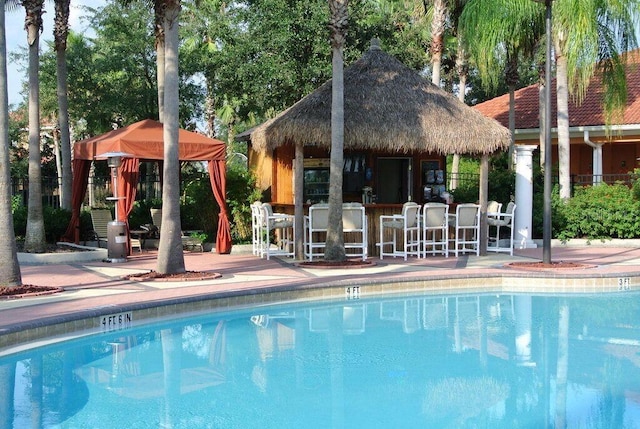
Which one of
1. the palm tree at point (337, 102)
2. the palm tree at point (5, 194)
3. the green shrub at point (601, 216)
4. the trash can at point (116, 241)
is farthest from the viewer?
the green shrub at point (601, 216)

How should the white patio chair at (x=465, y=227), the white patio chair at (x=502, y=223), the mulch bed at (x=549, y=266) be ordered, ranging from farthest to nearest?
the white patio chair at (x=502, y=223) → the white patio chair at (x=465, y=227) → the mulch bed at (x=549, y=266)

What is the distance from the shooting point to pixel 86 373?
7.73m

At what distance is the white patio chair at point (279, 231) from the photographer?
15328 millimetres

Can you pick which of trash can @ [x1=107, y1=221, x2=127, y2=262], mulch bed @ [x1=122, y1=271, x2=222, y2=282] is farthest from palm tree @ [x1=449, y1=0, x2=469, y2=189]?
mulch bed @ [x1=122, y1=271, x2=222, y2=282]

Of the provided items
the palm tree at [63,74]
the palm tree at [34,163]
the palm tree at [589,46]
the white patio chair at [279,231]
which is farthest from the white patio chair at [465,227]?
the palm tree at [63,74]

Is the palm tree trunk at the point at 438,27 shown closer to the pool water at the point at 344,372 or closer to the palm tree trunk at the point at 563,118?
the palm tree trunk at the point at 563,118

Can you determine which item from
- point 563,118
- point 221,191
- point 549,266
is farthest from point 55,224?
point 563,118

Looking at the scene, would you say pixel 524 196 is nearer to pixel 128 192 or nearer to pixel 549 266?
pixel 549 266

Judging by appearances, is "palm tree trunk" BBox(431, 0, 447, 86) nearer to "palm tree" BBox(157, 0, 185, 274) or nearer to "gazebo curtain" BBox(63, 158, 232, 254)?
"gazebo curtain" BBox(63, 158, 232, 254)

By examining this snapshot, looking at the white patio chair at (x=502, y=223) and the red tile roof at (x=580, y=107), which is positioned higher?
the red tile roof at (x=580, y=107)

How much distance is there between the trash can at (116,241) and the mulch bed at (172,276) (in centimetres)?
251

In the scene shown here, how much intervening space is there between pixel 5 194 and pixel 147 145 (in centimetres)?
563

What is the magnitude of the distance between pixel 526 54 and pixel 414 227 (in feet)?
27.3

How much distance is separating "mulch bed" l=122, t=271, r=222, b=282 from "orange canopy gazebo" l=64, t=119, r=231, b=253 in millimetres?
3551
